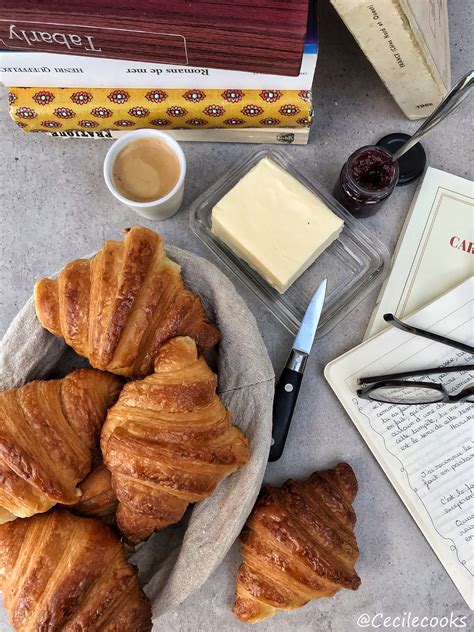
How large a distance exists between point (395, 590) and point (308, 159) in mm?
894

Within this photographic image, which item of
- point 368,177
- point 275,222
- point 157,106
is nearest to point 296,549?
point 275,222

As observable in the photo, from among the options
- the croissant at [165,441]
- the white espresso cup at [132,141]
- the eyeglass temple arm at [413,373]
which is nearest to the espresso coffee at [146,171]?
the white espresso cup at [132,141]

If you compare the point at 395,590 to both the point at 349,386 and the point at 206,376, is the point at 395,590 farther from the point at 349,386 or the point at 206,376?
the point at 206,376

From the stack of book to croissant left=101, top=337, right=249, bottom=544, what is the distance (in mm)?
472

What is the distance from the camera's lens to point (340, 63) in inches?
45.3

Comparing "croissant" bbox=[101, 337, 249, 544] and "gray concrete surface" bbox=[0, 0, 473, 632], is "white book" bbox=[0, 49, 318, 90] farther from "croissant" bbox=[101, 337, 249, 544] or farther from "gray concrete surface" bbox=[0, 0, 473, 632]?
"croissant" bbox=[101, 337, 249, 544]

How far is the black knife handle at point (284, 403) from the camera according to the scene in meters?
1.03

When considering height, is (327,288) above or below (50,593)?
above

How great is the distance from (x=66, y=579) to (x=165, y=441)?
0.25 metres

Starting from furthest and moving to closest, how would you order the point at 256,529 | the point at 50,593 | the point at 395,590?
the point at 395,590, the point at 256,529, the point at 50,593

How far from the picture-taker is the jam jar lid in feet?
3.62

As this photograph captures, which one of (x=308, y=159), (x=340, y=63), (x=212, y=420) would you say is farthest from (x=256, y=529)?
(x=340, y=63)

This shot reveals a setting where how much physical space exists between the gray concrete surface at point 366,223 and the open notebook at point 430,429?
3cm

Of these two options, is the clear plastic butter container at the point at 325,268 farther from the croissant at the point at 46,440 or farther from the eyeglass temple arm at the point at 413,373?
the croissant at the point at 46,440
